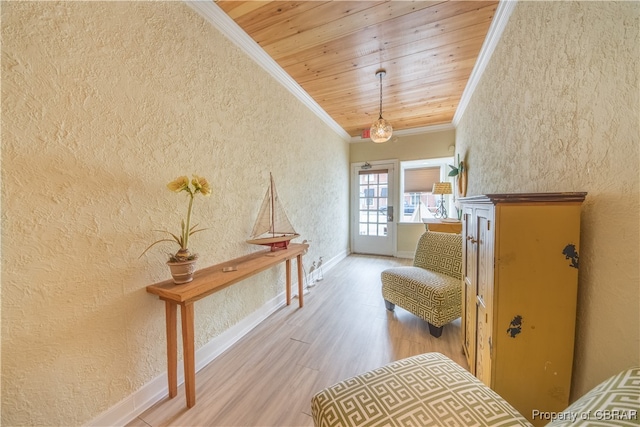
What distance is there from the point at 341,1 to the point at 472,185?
245cm

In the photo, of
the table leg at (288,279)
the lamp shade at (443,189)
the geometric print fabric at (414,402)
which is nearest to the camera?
the geometric print fabric at (414,402)

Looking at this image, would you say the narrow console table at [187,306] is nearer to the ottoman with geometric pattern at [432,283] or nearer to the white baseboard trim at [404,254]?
the ottoman with geometric pattern at [432,283]

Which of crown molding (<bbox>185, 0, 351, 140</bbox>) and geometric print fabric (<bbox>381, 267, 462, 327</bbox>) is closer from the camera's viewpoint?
crown molding (<bbox>185, 0, 351, 140</bbox>)

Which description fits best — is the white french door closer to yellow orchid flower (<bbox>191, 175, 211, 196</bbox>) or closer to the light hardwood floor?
the light hardwood floor

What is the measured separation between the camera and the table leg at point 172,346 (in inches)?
50.2

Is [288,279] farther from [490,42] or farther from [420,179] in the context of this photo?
[420,179]

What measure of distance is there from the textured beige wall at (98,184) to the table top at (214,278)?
0.10 meters

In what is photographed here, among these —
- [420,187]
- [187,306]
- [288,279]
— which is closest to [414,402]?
[187,306]

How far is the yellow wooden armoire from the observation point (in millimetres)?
874

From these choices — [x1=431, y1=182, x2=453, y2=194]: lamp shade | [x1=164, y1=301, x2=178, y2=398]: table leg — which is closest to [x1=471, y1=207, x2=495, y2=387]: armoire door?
[x1=164, y1=301, x2=178, y2=398]: table leg

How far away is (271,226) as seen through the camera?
2.09 metres

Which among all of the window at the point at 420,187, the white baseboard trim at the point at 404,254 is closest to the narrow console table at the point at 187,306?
the white baseboard trim at the point at 404,254

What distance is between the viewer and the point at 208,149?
1.61m

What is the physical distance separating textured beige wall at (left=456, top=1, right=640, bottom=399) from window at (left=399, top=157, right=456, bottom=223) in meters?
3.20
